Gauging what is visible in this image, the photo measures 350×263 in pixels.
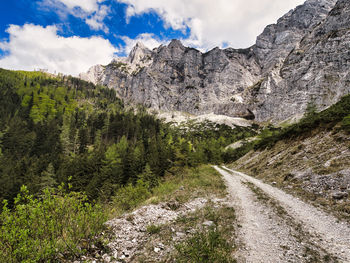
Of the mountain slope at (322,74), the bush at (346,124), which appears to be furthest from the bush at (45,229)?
the mountain slope at (322,74)

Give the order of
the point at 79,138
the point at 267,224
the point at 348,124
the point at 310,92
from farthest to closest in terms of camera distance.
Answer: the point at 310,92 < the point at 79,138 < the point at 348,124 < the point at 267,224

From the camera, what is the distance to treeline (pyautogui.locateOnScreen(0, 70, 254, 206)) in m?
38.8

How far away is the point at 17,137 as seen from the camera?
76.9m

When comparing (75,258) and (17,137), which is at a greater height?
(17,137)

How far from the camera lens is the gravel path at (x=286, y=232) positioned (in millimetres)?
5570

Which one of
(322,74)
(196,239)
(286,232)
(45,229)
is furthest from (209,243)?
(322,74)

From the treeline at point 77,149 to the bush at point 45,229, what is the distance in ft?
3.45

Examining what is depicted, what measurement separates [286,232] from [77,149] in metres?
88.9

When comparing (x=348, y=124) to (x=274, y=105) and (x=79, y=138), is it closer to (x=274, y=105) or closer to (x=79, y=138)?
(x=79, y=138)

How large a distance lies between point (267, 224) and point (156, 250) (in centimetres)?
578

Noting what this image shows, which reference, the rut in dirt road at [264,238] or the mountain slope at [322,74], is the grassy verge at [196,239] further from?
the mountain slope at [322,74]

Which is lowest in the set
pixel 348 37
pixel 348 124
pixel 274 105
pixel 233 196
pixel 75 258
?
pixel 233 196

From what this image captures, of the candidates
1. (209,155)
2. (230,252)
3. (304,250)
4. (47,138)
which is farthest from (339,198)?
(47,138)

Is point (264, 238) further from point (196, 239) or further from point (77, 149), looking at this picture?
point (77, 149)
